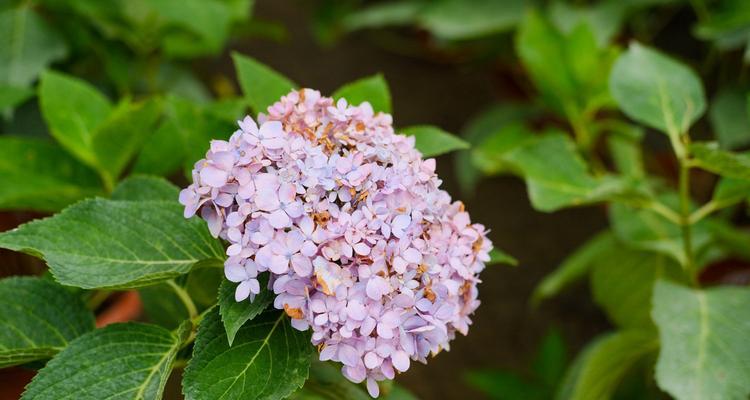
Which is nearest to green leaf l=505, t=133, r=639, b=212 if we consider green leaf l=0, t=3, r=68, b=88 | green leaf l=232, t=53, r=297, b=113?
green leaf l=232, t=53, r=297, b=113

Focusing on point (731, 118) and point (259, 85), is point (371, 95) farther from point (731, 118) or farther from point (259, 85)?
point (731, 118)

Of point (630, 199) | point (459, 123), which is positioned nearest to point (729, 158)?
point (630, 199)

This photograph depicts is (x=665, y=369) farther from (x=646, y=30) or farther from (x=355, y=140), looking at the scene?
(x=646, y=30)

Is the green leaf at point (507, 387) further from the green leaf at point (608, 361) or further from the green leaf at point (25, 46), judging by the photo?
the green leaf at point (25, 46)

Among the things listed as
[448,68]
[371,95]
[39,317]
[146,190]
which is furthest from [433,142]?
[448,68]

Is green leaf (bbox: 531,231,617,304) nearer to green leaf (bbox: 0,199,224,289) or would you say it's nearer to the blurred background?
the blurred background

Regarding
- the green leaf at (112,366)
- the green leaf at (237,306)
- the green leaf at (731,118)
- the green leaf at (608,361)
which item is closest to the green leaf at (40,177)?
the green leaf at (112,366)
